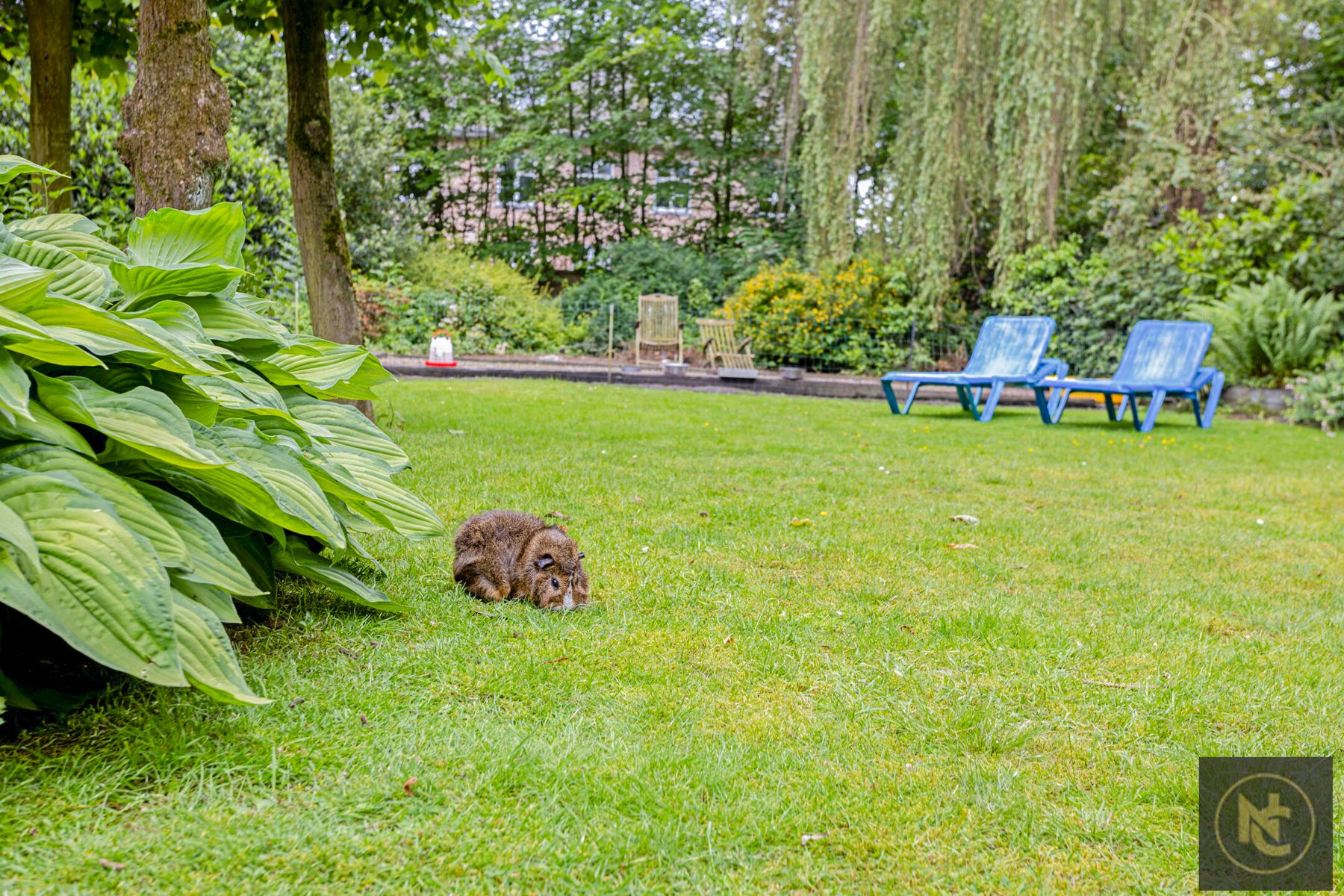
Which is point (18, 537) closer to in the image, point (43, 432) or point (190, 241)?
point (43, 432)

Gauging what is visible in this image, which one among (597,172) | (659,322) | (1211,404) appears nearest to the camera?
(1211,404)

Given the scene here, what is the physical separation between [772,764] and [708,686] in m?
0.40

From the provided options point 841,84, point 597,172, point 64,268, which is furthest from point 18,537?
point 597,172

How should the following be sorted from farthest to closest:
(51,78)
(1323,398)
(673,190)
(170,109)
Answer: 1. (673,190)
2. (1323,398)
3. (51,78)
4. (170,109)

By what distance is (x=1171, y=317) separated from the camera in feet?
40.5

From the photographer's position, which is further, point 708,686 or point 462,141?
point 462,141

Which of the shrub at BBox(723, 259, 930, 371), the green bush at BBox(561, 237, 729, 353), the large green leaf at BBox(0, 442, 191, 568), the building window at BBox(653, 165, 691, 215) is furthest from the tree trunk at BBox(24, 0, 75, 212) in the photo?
the building window at BBox(653, 165, 691, 215)

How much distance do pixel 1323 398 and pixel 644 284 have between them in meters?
11.6

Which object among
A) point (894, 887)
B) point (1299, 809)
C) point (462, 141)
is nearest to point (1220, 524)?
point (1299, 809)

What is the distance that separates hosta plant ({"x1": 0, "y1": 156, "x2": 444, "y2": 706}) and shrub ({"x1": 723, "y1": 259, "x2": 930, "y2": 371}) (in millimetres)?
12314

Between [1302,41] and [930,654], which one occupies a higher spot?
[1302,41]

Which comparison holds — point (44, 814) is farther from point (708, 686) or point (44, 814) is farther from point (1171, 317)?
point (1171, 317)

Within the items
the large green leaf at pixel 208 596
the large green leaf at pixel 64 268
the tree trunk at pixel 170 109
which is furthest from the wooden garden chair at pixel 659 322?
the large green leaf at pixel 208 596

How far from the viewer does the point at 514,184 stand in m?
21.4
